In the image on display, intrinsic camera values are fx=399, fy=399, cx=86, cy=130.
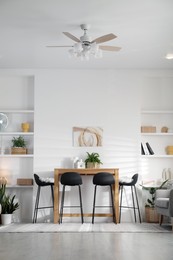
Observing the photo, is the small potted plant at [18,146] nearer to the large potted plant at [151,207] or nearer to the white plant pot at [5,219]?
the white plant pot at [5,219]

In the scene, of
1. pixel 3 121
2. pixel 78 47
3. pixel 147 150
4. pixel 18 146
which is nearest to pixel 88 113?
pixel 147 150

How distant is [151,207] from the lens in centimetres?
722

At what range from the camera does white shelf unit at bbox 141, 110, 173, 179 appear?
25.5 ft

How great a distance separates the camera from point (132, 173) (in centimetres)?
749

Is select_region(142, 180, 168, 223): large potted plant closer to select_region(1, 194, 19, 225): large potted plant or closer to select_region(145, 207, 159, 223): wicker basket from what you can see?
select_region(145, 207, 159, 223): wicker basket

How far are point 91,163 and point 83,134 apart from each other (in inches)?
24.2

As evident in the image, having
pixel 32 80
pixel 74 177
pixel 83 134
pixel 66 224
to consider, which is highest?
pixel 32 80

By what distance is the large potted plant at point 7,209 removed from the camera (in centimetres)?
698

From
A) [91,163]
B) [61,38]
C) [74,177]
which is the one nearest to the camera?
[61,38]

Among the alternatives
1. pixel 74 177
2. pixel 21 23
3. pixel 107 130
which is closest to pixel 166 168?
pixel 107 130

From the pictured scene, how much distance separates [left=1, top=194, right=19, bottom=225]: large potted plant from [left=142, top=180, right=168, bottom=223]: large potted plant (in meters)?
2.35

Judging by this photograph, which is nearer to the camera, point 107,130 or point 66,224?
point 66,224

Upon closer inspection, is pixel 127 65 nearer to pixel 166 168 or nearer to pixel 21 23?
pixel 166 168

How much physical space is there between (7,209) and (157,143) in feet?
10.2
